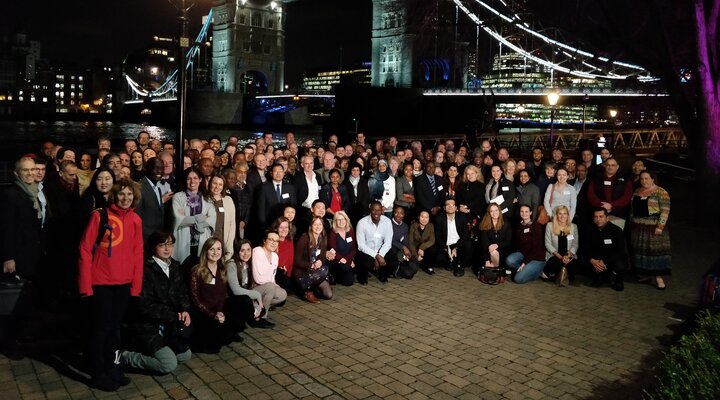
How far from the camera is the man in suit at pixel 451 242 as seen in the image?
962 centimetres

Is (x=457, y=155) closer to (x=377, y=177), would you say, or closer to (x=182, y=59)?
(x=377, y=177)

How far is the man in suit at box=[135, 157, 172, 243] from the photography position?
23.2 ft

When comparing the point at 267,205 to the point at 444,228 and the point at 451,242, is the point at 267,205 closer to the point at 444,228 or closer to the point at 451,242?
the point at 444,228

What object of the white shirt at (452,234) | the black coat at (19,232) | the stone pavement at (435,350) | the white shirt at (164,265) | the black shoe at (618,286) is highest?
the black coat at (19,232)

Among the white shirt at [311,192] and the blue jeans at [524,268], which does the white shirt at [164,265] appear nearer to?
the white shirt at [311,192]

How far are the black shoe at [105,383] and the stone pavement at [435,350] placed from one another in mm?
57

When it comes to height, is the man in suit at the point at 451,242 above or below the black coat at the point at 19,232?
below

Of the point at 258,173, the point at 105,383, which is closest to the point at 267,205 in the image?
the point at 258,173

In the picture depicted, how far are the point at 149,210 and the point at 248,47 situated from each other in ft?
299

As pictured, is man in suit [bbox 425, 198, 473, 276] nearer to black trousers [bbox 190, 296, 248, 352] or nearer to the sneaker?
the sneaker

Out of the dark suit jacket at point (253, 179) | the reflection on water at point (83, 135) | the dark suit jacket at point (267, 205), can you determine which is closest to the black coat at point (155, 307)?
the dark suit jacket at point (267, 205)

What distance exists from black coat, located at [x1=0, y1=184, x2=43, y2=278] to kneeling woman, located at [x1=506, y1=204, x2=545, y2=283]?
19.9ft

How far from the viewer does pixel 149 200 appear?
282 inches

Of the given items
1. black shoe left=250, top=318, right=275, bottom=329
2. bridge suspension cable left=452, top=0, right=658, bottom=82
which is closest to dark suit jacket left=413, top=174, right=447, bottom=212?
black shoe left=250, top=318, right=275, bottom=329
